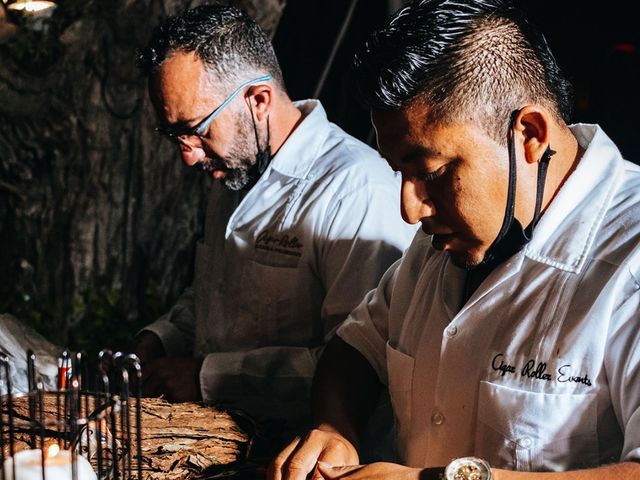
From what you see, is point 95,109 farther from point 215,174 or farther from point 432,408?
point 432,408

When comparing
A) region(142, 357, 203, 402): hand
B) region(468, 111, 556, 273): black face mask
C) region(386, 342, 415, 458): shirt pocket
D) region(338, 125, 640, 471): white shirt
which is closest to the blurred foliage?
region(142, 357, 203, 402): hand

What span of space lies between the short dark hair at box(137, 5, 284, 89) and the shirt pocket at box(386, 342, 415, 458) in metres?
1.13

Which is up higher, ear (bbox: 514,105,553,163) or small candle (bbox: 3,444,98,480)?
ear (bbox: 514,105,553,163)

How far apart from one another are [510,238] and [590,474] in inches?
20.4

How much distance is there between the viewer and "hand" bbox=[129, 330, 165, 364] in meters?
2.96

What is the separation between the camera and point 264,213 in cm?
275

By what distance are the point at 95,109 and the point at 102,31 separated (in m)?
0.42

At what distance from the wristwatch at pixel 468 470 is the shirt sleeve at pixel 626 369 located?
25cm

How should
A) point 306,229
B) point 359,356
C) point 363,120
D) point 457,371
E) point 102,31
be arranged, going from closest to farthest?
1. point 457,371
2. point 359,356
3. point 306,229
4. point 102,31
5. point 363,120

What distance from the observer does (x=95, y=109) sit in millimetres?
4492

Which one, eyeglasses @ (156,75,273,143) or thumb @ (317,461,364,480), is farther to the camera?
eyeglasses @ (156,75,273,143)

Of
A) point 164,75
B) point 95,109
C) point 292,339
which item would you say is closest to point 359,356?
point 292,339

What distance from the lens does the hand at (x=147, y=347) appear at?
2.96 m

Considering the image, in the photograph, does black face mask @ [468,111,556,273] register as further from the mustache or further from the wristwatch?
the mustache
